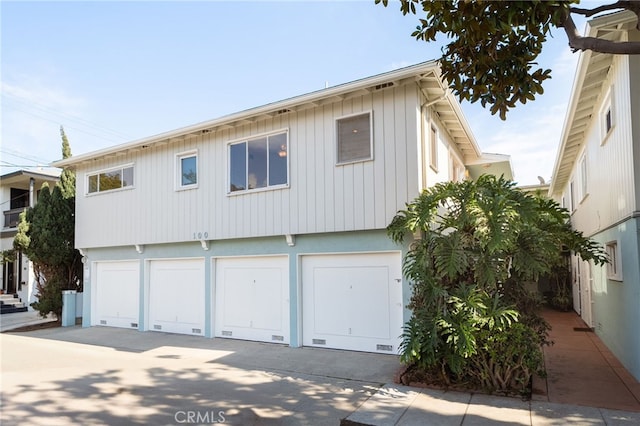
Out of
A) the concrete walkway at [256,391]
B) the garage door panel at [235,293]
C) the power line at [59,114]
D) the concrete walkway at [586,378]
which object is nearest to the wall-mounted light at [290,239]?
the garage door panel at [235,293]

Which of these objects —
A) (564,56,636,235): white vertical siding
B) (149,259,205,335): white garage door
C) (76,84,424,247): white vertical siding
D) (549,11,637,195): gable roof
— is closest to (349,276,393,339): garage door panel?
(76,84,424,247): white vertical siding

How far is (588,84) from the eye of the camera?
7.77 metres

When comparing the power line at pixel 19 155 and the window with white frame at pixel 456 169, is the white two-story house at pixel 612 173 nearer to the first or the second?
the window with white frame at pixel 456 169

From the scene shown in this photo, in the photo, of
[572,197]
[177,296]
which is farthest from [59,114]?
[572,197]

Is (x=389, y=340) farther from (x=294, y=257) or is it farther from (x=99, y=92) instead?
(x=99, y=92)

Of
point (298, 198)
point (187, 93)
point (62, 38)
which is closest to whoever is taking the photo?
point (298, 198)

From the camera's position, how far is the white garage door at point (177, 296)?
10.8 meters

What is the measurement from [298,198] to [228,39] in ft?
13.5

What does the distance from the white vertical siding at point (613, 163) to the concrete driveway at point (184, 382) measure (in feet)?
15.0

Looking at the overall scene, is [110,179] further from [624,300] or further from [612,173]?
[624,300]

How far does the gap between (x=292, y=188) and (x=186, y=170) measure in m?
3.53

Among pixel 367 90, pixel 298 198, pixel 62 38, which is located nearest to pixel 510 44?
pixel 367 90

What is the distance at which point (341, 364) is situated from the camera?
24.7 ft

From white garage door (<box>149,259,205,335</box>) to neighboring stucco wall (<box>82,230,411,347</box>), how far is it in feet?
0.63
